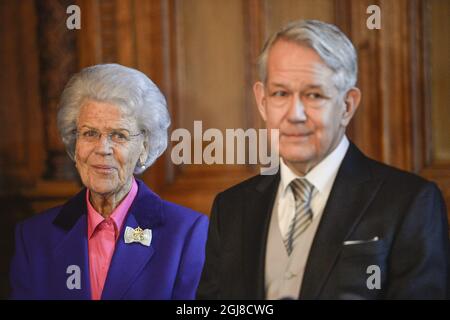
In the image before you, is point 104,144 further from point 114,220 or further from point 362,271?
point 362,271

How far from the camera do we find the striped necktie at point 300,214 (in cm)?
172

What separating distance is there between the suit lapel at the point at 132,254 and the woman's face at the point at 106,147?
0.08 meters

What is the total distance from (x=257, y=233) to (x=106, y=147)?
450mm

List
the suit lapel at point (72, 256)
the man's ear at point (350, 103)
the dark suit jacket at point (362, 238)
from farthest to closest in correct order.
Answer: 1. the suit lapel at point (72, 256)
2. the man's ear at point (350, 103)
3. the dark suit jacket at point (362, 238)

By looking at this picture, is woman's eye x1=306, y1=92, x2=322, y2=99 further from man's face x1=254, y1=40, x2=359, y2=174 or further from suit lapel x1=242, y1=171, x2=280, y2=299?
suit lapel x1=242, y1=171, x2=280, y2=299

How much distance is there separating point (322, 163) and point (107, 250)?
2.02 ft

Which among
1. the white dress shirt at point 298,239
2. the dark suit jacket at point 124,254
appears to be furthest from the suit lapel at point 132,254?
the white dress shirt at point 298,239

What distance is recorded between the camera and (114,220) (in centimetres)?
183

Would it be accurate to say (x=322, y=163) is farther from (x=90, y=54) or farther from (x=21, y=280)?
(x=21, y=280)

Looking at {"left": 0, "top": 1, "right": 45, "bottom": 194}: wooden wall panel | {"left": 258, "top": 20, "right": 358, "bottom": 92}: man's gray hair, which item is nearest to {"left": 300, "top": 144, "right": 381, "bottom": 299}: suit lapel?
{"left": 258, "top": 20, "right": 358, "bottom": 92}: man's gray hair

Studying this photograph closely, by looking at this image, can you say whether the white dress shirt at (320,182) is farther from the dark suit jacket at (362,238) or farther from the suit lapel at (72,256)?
the suit lapel at (72,256)

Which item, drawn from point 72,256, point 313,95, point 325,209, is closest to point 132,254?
point 72,256

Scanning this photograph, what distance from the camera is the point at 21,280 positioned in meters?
1.88
